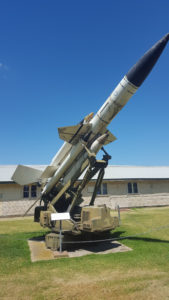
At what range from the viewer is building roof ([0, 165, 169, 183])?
19.4m

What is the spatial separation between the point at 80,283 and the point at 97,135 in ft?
16.4

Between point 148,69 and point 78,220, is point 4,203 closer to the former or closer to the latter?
point 78,220

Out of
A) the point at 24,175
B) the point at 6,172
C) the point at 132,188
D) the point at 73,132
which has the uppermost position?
the point at 73,132

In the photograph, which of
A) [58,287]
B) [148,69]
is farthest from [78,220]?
[148,69]

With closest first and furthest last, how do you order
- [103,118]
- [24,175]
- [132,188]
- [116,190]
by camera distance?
[103,118] → [24,175] → [116,190] → [132,188]

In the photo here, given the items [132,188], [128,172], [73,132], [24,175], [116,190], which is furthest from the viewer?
[128,172]

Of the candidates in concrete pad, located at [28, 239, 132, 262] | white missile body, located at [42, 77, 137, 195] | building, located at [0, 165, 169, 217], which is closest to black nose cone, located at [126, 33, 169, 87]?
white missile body, located at [42, 77, 137, 195]

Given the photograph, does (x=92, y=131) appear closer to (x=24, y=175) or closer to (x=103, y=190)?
(x=24, y=175)

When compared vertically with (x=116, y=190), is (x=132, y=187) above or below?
above

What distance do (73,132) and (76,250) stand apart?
168 inches

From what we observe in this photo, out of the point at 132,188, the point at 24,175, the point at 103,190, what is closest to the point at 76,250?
the point at 24,175

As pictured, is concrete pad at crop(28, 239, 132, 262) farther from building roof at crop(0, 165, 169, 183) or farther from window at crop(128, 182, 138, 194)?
window at crop(128, 182, 138, 194)

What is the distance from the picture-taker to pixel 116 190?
20.4 m

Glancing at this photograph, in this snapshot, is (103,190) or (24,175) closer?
(24,175)
